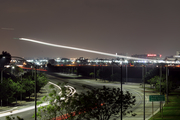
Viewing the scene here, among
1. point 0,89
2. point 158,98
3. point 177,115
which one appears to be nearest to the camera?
point 158,98

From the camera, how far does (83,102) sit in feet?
60.1

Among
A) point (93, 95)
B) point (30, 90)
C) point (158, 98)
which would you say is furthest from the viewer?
point (30, 90)

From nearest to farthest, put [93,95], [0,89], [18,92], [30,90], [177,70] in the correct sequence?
1. [93,95]
2. [0,89]
3. [18,92]
4. [30,90]
5. [177,70]

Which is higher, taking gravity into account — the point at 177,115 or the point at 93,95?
the point at 93,95

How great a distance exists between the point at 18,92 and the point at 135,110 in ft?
78.1

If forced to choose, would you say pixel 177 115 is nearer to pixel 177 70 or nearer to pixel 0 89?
pixel 0 89

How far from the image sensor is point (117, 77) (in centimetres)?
10244

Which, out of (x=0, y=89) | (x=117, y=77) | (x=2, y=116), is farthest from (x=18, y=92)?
(x=117, y=77)

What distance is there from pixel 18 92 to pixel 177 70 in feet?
319

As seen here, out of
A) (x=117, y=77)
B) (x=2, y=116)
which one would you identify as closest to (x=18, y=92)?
(x=2, y=116)

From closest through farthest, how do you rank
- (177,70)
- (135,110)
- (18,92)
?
(135,110) < (18,92) < (177,70)

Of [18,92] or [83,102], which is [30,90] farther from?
[83,102]

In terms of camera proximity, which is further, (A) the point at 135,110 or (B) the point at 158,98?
(A) the point at 135,110

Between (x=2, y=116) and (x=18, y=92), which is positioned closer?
(x=2, y=116)
